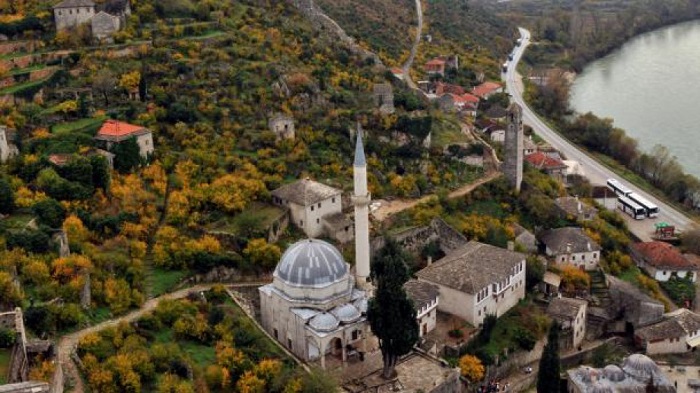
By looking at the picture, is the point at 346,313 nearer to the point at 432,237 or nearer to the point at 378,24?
the point at 432,237

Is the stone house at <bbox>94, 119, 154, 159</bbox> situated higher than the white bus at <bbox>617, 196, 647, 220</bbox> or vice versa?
the stone house at <bbox>94, 119, 154, 159</bbox>

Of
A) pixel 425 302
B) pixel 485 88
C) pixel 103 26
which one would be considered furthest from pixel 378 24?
pixel 425 302

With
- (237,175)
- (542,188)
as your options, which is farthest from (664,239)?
(237,175)

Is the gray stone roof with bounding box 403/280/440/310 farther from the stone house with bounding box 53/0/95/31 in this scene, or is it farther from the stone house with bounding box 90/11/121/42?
the stone house with bounding box 53/0/95/31

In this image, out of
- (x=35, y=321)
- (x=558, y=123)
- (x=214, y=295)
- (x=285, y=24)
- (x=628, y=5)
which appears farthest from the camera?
(x=628, y=5)

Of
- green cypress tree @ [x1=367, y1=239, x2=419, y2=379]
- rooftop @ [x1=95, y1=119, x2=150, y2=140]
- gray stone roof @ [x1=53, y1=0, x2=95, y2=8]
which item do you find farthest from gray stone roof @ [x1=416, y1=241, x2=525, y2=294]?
gray stone roof @ [x1=53, y1=0, x2=95, y2=8]

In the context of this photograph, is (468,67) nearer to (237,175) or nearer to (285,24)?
(285,24)

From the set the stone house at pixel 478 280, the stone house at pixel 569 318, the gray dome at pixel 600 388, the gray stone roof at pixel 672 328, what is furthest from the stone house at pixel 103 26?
the gray stone roof at pixel 672 328
